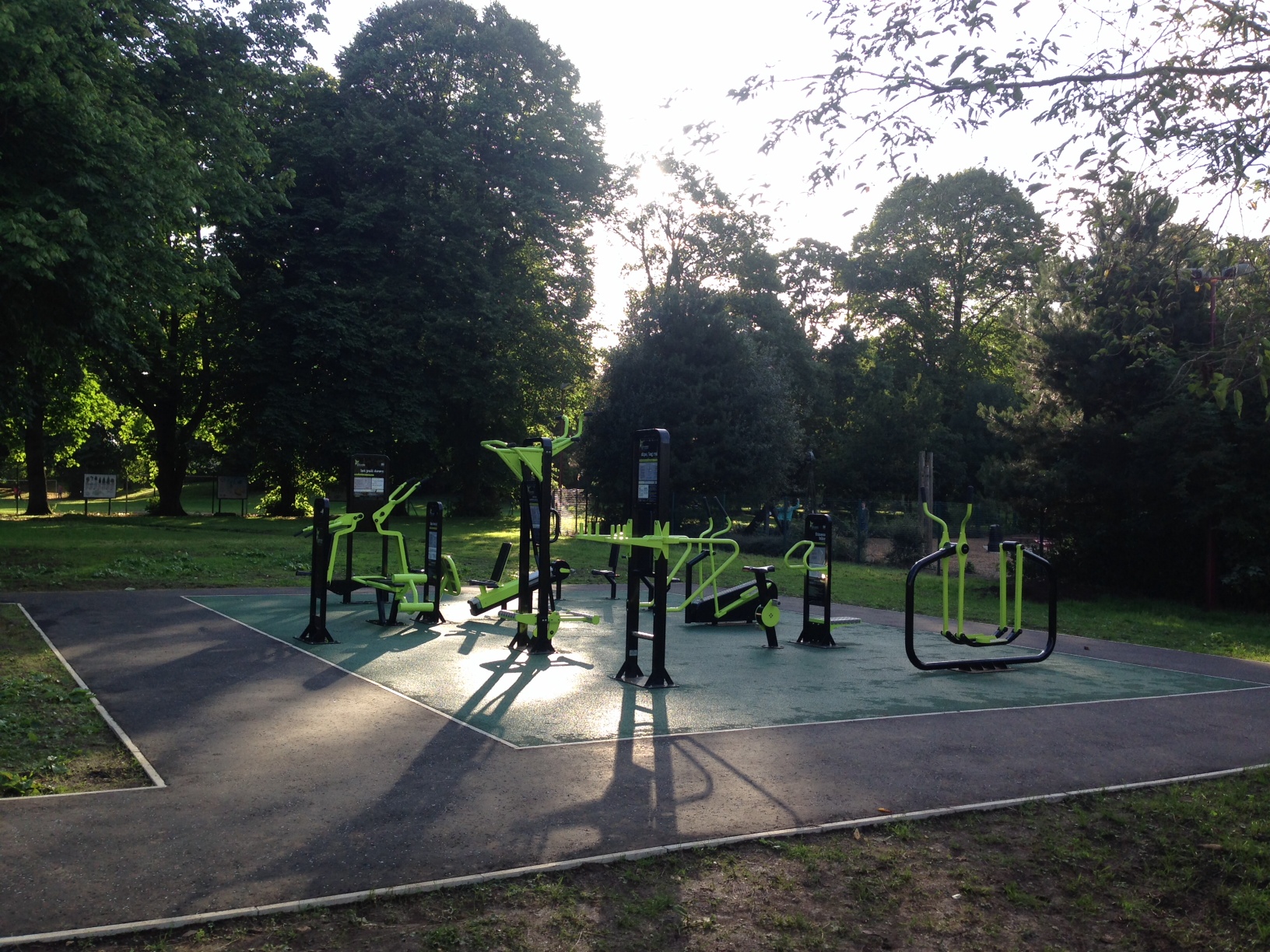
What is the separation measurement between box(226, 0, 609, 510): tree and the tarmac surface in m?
22.4

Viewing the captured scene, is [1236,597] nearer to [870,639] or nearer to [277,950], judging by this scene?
[870,639]

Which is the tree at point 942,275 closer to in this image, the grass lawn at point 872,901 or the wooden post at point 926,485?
the wooden post at point 926,485

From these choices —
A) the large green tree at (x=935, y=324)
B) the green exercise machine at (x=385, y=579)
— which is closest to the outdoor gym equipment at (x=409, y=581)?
the green exercise machine at (x=385, y=579)

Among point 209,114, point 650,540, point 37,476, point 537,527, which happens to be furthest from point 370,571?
point 37,476

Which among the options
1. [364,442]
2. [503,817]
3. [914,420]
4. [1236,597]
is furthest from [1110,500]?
[364,442]

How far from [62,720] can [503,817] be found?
356cm

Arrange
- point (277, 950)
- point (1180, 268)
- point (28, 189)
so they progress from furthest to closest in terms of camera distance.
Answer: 1. point (28, 189)
2. point (1180, 268)
3. point (277, 950)

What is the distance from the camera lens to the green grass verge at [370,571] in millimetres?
13562

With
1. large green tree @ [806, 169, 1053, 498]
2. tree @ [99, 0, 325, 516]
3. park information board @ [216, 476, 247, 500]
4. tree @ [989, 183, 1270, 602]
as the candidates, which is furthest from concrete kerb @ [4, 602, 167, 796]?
park information board @ [216, 476, 247, 500]

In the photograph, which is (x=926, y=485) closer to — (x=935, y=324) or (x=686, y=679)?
(x=686, y=679)

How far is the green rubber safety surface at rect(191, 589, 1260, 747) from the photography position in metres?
7.23

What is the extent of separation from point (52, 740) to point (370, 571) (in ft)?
41.0

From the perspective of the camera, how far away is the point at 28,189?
1332 cm

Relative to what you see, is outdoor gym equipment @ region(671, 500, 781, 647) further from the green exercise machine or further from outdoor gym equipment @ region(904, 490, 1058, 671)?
the green exercise machine
